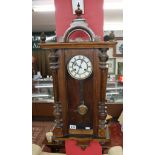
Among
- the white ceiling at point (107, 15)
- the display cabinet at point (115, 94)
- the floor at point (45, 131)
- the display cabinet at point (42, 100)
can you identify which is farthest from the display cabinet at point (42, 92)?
the white ceiling at point (107, 15)

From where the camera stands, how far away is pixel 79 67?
99cm

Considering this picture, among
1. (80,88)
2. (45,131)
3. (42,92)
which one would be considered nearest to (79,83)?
(80,88)

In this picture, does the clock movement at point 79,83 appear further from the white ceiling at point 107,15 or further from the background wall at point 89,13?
the white ceiling at point 107,15

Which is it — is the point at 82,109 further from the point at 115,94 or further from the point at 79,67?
the point at 115,94

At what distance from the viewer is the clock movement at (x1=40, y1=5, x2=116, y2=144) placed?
38.2 inches

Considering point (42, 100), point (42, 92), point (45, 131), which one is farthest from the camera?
point (42, 92)

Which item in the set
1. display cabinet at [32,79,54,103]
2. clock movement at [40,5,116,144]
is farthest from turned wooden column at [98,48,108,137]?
display cabinet at [32,79,54,103]

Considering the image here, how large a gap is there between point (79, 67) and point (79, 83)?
0.24 feet

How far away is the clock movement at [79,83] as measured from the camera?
38.2 inches
